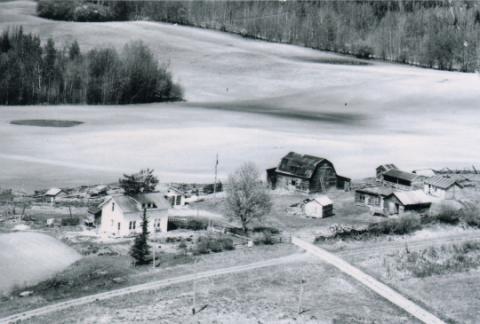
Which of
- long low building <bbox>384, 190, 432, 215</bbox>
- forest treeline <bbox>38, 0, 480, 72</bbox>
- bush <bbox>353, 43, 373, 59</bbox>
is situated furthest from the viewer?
bush <bbox>353, 43, 373, 59</bbox>

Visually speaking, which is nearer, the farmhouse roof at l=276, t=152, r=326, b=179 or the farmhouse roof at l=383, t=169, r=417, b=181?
the farmhouse roof at l=276, t=152, r=326, b=179

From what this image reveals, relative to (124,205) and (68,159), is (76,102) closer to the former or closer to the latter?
(68,159)

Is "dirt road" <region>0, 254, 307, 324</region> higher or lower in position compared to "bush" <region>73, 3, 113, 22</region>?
lower

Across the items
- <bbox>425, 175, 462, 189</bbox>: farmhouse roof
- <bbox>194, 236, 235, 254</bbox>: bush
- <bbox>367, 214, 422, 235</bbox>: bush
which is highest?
<bbox>425, 175, 462, 189</bbox>: farmhouse roof

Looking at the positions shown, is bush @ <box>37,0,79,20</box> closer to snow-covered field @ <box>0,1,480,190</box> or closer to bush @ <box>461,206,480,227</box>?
snow-covered field @ <box>0,1,480,190</box>

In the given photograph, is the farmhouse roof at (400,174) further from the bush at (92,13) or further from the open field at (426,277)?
the bush at (92,13)

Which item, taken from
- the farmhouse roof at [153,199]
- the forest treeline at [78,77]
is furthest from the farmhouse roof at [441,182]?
the forest treeline at [78,77]

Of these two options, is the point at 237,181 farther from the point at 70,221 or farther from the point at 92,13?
the point at 92,13

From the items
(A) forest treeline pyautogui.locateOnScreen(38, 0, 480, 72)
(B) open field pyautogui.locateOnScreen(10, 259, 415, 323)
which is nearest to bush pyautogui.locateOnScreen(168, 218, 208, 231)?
(B) open field pyautogui.locateOnScreen(10, 259, 415, 323)

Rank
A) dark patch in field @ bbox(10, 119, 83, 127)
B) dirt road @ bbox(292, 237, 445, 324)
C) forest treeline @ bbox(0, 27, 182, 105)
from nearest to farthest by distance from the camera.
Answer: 1. dirt road @ bbox(292, 237, 445, 324)
2. dark patch in field @ bbox(10, 119, 83, 127)
3. forest treeline @ bbox(0, 27, 182, 105)
